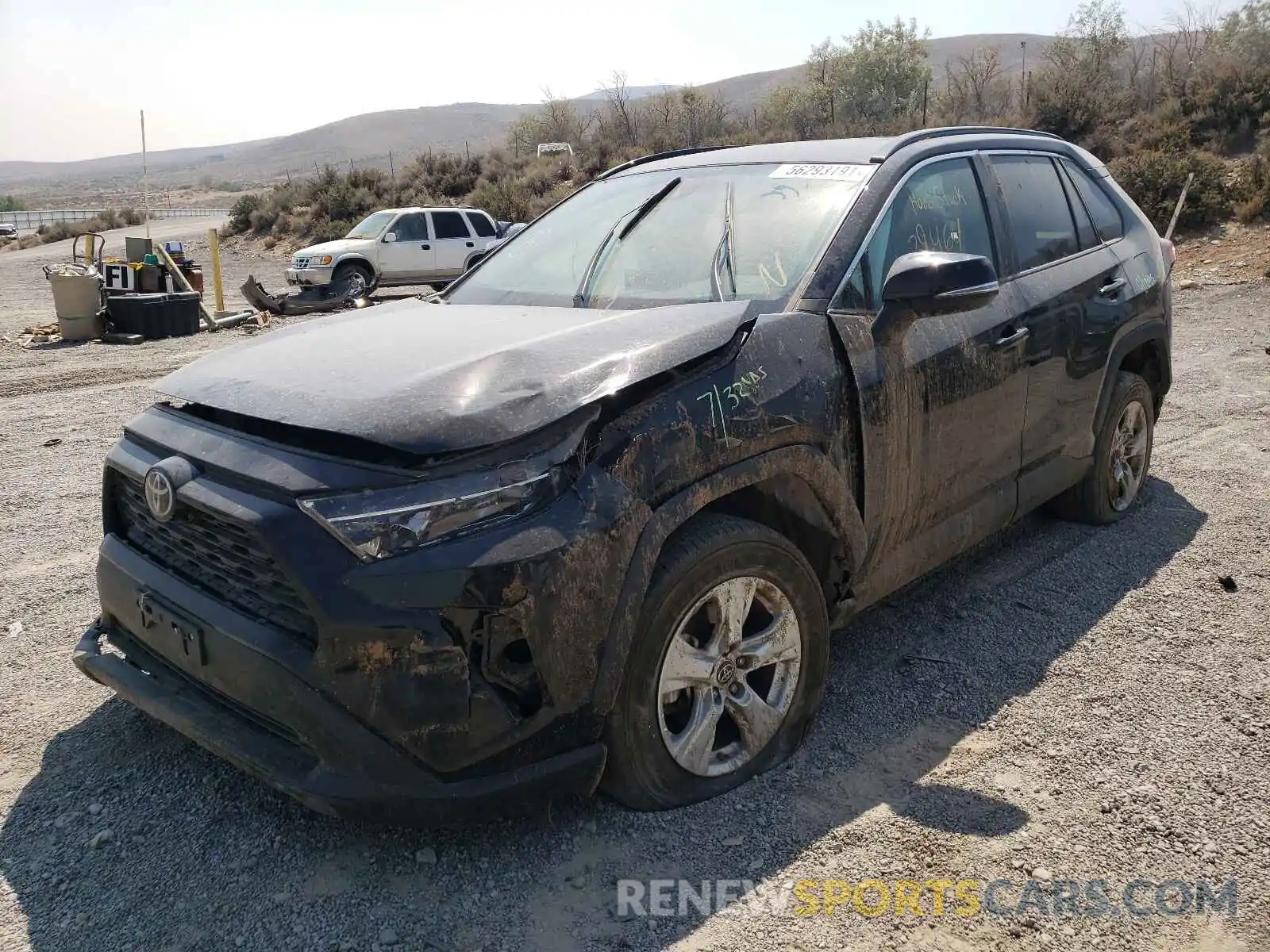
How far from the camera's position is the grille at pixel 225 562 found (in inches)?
99.5

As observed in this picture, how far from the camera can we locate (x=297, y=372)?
297 centimetres

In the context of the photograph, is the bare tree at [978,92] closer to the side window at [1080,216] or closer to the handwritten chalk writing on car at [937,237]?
the side window at [1080,216]

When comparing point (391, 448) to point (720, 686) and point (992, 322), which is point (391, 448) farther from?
point (992, 322)

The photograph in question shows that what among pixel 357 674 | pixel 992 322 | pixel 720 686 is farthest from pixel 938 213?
pixel 357 674

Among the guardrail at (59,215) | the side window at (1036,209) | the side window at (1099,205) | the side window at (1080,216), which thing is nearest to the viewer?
the side window at (1036,209)

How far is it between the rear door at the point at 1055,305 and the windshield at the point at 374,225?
1745 cm

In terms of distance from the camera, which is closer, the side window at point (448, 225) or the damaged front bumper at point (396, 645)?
the damaged front bumper at point (396, 645)

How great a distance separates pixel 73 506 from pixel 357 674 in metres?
4.45

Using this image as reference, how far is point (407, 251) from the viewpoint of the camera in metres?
20.4

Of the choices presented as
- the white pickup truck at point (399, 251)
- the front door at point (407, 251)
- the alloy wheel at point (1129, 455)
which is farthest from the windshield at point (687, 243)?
the front door at point (407, 251)

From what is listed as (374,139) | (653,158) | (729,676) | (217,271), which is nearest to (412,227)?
(217,271)

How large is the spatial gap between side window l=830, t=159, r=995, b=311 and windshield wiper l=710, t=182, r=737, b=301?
0.38 m

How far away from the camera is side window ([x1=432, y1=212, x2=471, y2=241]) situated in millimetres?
20766

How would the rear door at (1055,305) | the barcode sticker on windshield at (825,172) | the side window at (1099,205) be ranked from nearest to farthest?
1. the barcode sticker on windshield at (825,172)
2. the rear door at (1055,305)
3. the side window at (1099,205)
